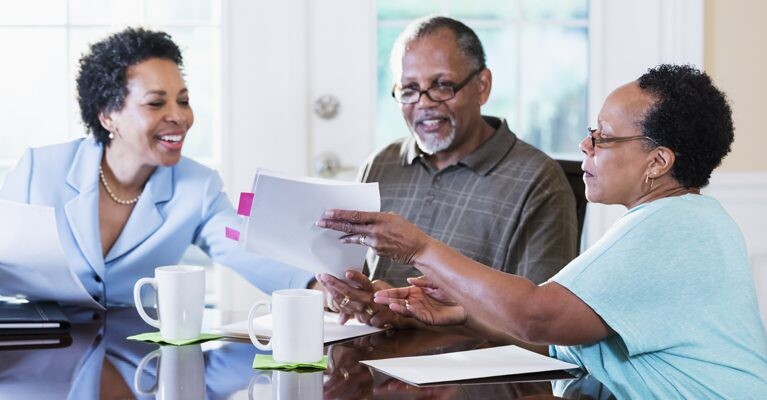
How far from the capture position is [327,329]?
1753 millimetres

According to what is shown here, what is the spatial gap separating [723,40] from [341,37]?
1128 millimetres

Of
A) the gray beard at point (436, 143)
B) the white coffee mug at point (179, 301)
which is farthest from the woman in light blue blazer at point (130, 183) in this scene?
the white coffee mug at point (179, 301)

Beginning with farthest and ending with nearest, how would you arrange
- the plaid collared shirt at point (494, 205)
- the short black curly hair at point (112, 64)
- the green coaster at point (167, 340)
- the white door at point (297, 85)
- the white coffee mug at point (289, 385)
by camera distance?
the white door at point (297, 85) → the short black curly hair at point (112, 64) → the plaid collared shirt at point (494, 205) → the green coaster at point (167, 340) → the white coffee mug at point (289, 385)

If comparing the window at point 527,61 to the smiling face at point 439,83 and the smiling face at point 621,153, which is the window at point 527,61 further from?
the smiling face at point 621,153

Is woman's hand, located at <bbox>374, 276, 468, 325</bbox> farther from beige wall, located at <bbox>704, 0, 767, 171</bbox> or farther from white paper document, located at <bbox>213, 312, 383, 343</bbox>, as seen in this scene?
beige wall, located at <bbox>704, 0, 767, 171</bbox>

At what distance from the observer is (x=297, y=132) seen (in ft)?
9.61

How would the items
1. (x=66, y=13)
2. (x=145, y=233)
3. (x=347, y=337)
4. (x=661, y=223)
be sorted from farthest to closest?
(x=66, y=13) < (x=145, y=233) < (x=347, y=337) < (x=661, y=223)

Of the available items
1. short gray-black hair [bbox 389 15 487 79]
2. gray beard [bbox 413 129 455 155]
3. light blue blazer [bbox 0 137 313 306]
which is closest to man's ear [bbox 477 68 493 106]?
short gray-black hair [bbox 389 15 487 79]

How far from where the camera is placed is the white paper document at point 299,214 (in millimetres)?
1542

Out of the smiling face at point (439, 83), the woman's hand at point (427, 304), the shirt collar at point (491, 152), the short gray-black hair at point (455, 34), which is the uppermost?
the short gray-black hair at point (455, 34)

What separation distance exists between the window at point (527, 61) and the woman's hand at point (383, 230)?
1.42m

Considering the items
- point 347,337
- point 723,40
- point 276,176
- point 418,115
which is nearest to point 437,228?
point 418,115

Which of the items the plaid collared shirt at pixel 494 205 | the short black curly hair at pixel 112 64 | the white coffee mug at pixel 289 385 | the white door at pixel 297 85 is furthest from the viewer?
the white door at pixel 297 85

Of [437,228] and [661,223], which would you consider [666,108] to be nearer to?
[661,223]
